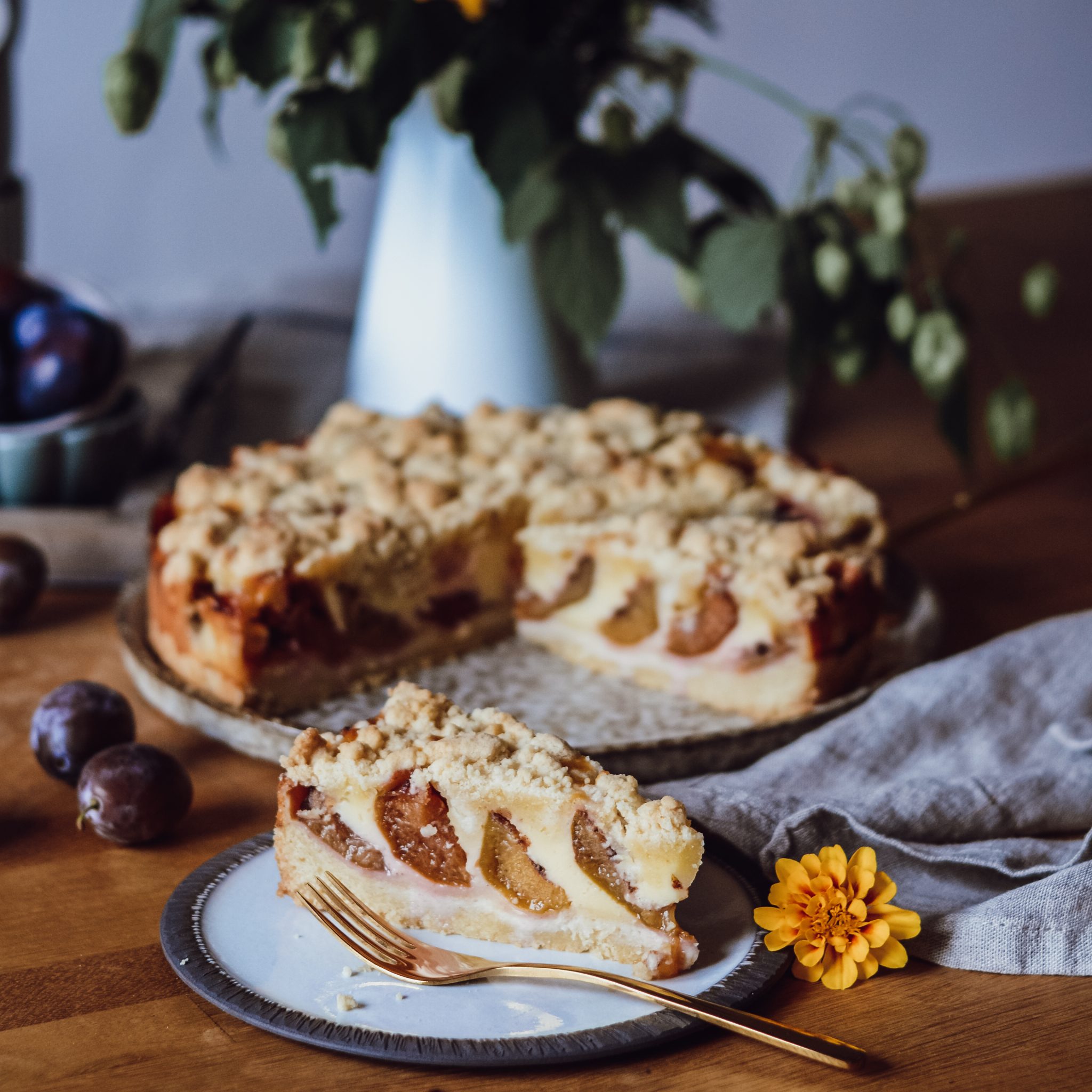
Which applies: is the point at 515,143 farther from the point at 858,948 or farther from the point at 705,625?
the point at 858,948

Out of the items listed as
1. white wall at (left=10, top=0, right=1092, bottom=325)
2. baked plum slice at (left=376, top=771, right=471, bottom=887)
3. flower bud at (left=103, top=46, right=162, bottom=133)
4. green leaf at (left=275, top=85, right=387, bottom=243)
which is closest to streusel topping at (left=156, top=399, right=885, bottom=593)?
green leaf at (left=275, top=85, right=387, bottom=243)

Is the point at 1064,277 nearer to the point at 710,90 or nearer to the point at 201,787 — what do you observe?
the point at 710,90

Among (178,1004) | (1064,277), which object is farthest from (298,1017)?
(1064,277)

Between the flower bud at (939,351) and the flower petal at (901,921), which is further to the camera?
the flower bud at (939,351)

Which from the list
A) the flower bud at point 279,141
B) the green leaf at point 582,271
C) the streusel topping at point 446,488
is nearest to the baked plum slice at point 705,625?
the streusel topping at point 446,488

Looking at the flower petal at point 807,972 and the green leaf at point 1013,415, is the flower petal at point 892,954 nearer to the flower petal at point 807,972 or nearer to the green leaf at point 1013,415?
the flower petal at point 807,972

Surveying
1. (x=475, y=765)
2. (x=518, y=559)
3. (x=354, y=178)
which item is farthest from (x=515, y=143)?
(x=354, y=178)

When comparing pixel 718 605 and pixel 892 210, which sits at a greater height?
pixel 892 210
